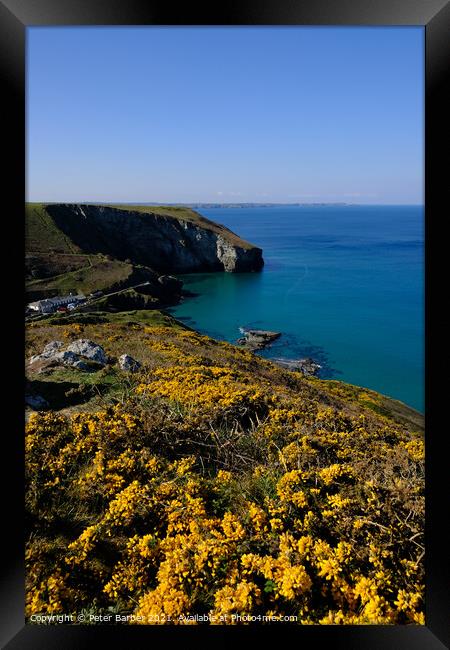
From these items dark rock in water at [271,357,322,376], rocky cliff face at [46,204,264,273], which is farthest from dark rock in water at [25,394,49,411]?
rocky cliff face at [46,204,264,273]

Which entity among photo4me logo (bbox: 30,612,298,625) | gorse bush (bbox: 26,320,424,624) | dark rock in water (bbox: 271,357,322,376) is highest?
gorse bush (bbox: 26,320,424,624)

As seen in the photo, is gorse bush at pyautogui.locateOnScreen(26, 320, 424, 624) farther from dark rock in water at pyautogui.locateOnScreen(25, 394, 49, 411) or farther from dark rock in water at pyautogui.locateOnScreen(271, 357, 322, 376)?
dark rock in water at pyautogui.locateOnScreen(271, 357, 322, 376)

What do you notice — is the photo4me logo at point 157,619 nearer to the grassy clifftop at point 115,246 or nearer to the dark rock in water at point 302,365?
the dark rock in water at point 302,365

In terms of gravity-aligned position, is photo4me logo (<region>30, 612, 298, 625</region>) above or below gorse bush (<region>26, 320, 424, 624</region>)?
below

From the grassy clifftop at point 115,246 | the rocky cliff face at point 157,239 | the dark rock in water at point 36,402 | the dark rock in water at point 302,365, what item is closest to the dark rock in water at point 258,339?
the dark rock in water at point 302,365

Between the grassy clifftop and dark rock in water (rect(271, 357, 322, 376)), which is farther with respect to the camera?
the grassy clifftop

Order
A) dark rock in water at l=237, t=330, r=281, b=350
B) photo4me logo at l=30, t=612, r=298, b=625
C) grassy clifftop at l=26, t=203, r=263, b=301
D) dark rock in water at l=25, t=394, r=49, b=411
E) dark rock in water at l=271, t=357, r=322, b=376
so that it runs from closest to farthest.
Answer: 1. photo4me logo at l=30, t=612, r=298, b=625
2. dark rock in water at l=25, t=394, r=49, b=411
3. dark rock in water at l=271, t=357, r=322, b=376
4. dark rock in water at l=237, t=330, r=281, b=350
5. grassy clifftop at l=26, t=203, r=263, b=301

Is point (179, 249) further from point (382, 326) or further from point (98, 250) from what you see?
point (382, 326)
